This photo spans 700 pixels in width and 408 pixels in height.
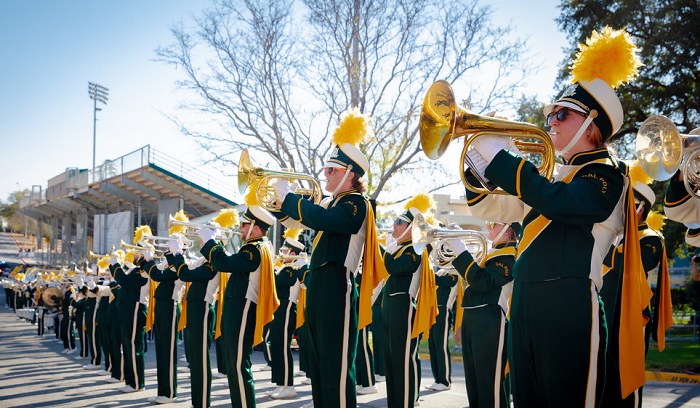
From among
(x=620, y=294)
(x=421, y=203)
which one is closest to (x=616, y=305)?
(x=620, y=294)

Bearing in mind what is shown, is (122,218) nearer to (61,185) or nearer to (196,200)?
(196,200)

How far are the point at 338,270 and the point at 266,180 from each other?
130 cm

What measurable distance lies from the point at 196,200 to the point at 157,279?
864 inches

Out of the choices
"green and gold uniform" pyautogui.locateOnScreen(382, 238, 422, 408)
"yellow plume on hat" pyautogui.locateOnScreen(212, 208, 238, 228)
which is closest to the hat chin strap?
"green and gold uniform" pyautogui.locateOnScreen(382, 238, 422, 408)

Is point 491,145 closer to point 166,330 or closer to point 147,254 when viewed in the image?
point 166,330

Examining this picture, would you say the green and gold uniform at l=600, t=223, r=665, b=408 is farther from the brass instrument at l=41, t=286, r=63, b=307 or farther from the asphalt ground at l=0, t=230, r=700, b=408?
the brass instrument at l=41, t=286, r=63, b=307

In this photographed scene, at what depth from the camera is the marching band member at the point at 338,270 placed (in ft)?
16.8

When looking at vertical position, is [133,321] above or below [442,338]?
above

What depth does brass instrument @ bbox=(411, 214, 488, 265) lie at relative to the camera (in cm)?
603

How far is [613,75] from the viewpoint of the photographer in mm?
3438

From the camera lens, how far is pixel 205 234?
23.7 ft

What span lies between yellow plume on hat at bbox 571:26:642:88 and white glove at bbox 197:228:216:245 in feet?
15.1

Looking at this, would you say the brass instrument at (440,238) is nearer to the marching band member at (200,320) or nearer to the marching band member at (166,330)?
the marching band member at (200,320)

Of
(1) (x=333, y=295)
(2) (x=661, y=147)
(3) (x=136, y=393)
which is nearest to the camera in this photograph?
(2) (x=661, y=147)
